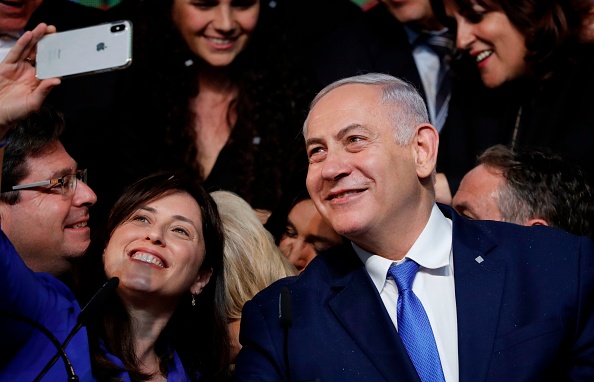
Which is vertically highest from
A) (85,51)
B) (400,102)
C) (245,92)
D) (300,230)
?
(85,51)

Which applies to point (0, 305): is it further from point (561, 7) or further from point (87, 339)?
point (561, 7)

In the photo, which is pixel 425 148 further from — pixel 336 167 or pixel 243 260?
pixel 243 260

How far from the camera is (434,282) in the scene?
2.78 m

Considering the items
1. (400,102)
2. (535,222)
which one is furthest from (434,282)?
(535,222)

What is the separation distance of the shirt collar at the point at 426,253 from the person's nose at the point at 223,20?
4.34 feet

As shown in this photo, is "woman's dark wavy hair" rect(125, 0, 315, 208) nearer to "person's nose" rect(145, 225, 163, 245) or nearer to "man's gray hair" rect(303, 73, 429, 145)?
"person's nose" rect(145, 225, 163, 245)

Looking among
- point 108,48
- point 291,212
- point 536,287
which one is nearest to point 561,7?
point 291,212

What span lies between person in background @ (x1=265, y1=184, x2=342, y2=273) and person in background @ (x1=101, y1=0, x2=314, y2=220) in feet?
0.26

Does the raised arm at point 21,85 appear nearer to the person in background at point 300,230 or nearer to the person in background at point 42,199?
the person in background at point 42,199

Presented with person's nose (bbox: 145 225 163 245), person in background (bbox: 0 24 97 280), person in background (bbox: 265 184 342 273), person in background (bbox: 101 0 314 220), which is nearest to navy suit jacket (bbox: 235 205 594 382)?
person's nose (bbox: 145 225 163 245)

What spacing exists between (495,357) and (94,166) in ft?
6.09

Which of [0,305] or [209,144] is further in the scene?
[209,144]

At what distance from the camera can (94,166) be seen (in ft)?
12.8

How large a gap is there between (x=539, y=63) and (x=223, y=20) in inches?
44.9
